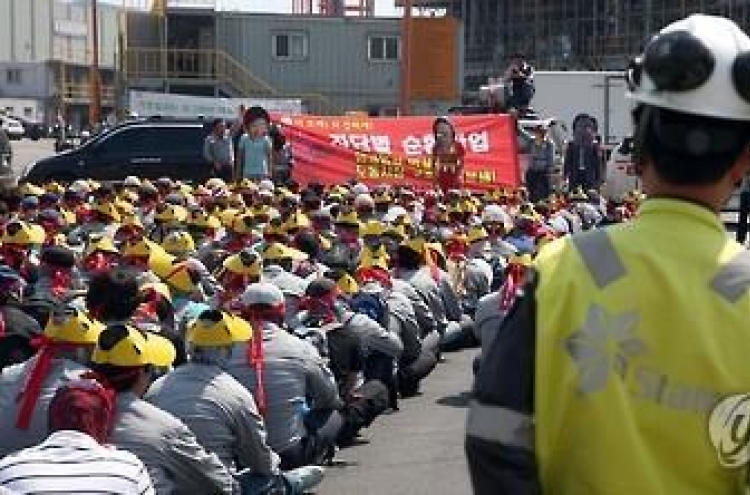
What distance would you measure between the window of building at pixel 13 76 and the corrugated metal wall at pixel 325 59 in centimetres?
3092

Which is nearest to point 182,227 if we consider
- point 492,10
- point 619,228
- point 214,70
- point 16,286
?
point 16,286

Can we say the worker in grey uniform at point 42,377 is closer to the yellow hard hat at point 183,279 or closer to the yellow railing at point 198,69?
the yellow hard hat at point 183,279

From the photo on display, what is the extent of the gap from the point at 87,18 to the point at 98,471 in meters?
87.6

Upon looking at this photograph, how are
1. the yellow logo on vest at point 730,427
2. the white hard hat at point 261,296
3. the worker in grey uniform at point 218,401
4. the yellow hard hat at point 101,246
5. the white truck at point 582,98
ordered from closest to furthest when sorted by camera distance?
1. the yellow logo on vest at point 730,427
2. the worker in grey uniform at point 218,401
3. the white hard hat at point 261,296
4. the yellow hard hat at point 101,246
5. the white truck at point 582,98

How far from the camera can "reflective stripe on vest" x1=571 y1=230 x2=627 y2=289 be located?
2.38 m

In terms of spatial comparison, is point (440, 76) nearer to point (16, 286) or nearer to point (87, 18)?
point (16, 286)

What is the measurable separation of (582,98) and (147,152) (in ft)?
34.3

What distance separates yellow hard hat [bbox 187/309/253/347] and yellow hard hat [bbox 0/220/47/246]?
5.00 metres

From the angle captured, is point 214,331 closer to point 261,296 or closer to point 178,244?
point 261,296

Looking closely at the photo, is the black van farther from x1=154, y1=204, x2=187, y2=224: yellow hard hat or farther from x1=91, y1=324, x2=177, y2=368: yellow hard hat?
x1=91, y1=324, x2=177, y2=368: yellow hard hat

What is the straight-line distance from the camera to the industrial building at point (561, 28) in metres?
50.2

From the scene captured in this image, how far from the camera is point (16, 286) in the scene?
30.0 ft

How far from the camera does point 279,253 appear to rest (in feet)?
38.0

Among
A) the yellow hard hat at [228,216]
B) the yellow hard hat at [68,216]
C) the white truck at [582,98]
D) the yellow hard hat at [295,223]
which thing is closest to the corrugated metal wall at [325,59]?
the white truck at [582,98]
